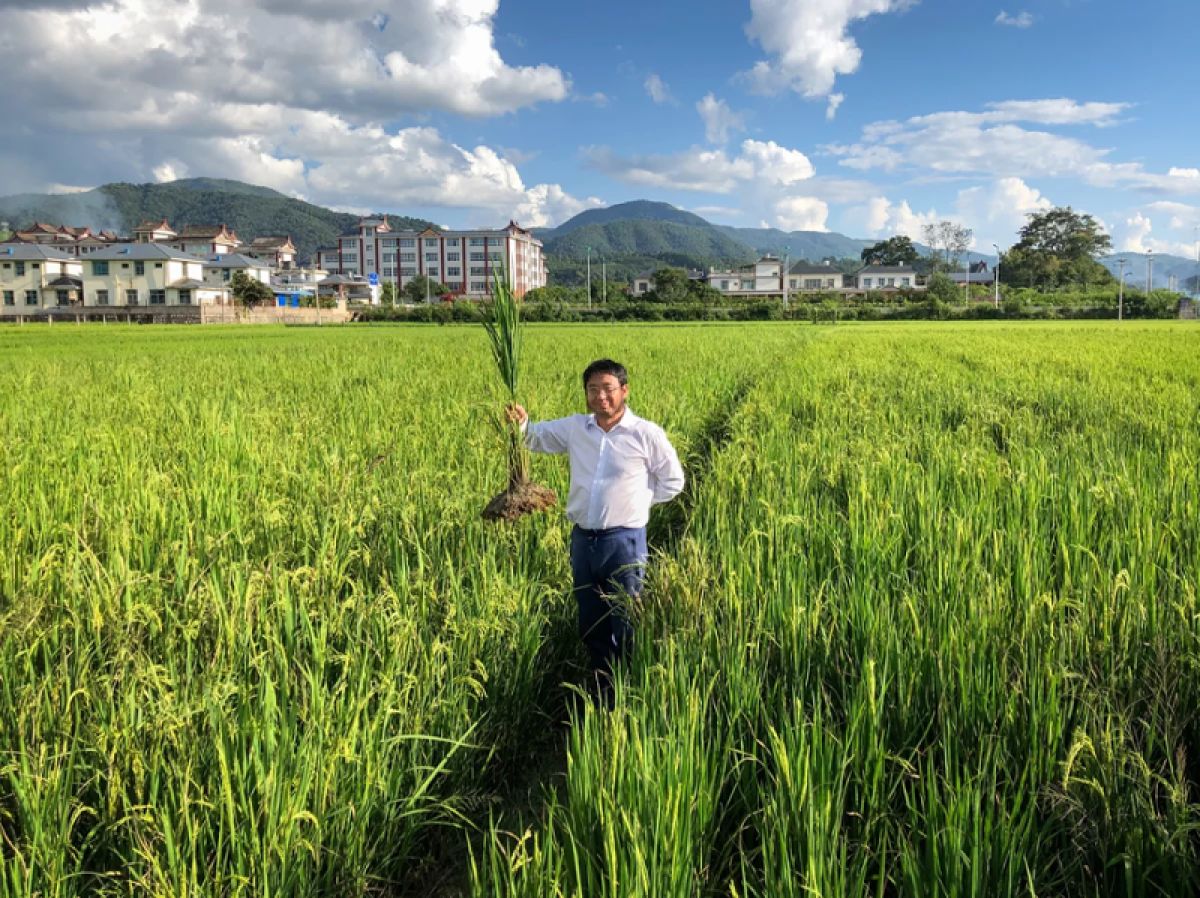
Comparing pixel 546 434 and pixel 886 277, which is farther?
pixel 886 277

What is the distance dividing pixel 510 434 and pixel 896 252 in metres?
106

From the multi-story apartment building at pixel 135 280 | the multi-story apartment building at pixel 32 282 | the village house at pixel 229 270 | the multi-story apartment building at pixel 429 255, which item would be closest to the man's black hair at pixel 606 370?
the multi-story apartment building at pixel 135 280

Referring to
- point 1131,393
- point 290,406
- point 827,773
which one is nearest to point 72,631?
point 827,773

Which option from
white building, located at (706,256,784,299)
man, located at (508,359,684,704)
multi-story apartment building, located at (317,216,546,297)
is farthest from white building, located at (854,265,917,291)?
man, located at (508,359,684,704)

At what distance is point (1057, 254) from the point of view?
274ft

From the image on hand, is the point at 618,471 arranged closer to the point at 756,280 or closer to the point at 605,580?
the point at 605,580

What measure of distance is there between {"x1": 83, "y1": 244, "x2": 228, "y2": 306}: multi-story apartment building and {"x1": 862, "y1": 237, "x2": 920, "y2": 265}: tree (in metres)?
76.1

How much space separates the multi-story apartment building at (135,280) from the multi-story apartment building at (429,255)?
4287cm

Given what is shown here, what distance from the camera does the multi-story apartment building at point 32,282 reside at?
2338 inches

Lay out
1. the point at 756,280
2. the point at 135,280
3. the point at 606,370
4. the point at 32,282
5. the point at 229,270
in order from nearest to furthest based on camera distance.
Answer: the point at 606,370, the point at 32,282, the point at 135,280, the point at 229,270, the point at 756,280

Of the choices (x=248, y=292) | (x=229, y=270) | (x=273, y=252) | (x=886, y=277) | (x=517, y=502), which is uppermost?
(x=273, y=252)

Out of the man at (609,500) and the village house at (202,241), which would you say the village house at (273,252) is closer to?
the village house at (202,241)

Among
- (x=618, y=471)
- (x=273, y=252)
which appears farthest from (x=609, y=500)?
(x=273, y=252)

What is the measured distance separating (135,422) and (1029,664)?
6.75 metres
